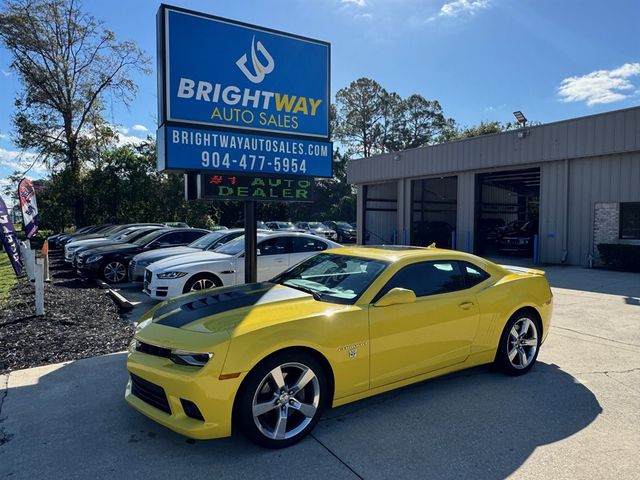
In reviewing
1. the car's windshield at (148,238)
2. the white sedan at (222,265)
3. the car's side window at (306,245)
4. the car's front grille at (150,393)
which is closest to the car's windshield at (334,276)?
the car's front grille at (150,393)

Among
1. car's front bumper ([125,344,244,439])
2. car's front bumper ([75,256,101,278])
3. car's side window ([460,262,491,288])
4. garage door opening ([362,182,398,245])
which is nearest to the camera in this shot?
car's front bumper ([125,344,244,439])

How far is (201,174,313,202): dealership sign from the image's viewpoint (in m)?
6.14

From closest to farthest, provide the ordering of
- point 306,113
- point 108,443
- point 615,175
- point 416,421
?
point 108,443, point 416,421, point 306,113, point 615,175

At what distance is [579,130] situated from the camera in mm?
15484

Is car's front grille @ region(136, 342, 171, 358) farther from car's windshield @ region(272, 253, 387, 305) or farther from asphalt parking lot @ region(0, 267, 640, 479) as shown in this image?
car's windshield @ region(272, 253, 387, 305)

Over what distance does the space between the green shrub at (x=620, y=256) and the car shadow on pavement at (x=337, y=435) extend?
11.6 m

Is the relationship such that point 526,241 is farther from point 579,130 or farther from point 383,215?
point 383,215

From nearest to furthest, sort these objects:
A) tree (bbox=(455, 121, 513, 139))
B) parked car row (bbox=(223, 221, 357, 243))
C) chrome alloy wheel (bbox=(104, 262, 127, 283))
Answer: chrome alloy wheel (bbox=(104, 262, 127, 283)) → parked car row (bbox=(223, 221, 357, 243)) → tree (bbox=(455, 121, 513, 139))

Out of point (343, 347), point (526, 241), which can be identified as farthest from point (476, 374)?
point (526, 241)

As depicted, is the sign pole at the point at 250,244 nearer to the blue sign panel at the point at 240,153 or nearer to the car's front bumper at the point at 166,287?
the blue sign panel at the point at 240,153

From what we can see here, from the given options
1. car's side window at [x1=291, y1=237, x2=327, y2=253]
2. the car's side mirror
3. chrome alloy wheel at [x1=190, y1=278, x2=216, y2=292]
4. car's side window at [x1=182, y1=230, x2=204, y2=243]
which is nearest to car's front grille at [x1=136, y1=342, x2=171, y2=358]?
the car's side mirror

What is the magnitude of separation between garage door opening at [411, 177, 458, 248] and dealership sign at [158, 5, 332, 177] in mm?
16581

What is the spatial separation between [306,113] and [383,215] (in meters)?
20.7

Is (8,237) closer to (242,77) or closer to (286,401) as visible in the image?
(242,77)
